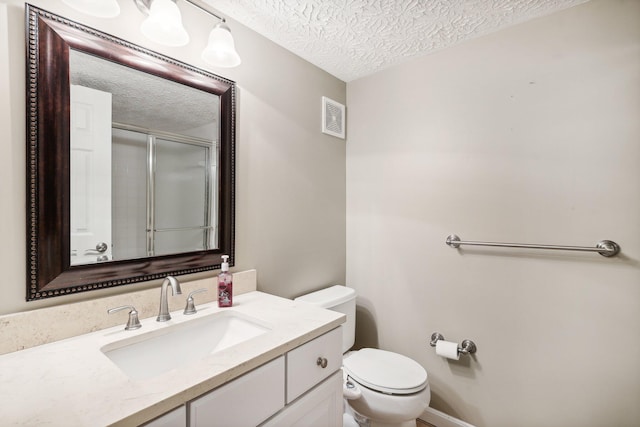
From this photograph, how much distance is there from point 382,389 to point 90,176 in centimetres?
147

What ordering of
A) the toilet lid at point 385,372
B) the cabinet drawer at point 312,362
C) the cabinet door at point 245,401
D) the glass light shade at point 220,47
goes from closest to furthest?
the cabinet door at point 245,401, the cabinet drawer at point 312,362, the glass light shade at point 220,47, the toilet lid at point 385,372

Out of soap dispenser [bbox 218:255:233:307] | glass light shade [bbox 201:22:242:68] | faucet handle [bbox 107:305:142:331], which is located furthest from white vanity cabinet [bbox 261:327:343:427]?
glass light shade [bbox 201:22:242:68]

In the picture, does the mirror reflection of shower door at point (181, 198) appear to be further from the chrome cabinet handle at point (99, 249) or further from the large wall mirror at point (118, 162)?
the chrome cabinet handle at point (99, 249)

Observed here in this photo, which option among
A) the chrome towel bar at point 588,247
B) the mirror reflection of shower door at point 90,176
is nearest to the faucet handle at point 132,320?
the mirror reflection of shower door at point 90,176

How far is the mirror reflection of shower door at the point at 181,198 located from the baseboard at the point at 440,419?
159 cm

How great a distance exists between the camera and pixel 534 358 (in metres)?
1.46

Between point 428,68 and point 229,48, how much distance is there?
1.21 metres

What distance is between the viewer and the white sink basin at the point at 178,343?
36.7 inches

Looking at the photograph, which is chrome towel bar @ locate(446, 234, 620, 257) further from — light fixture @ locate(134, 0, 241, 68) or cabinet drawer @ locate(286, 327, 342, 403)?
light fixture @ locate(134, 0, 241, 68)

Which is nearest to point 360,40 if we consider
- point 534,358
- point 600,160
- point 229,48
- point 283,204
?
point 229,48

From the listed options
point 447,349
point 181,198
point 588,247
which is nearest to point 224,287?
point 181,198

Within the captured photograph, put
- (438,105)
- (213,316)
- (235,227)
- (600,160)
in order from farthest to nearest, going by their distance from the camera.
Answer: (438,105) → (235,227) → (600,160) → (213,316)

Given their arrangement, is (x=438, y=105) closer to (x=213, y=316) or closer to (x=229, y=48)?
(x=229, y=48)

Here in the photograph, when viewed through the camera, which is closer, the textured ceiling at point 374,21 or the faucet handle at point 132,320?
the faucet handle at point 132,320
